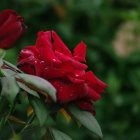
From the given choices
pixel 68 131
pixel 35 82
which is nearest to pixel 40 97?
pixel 35 82

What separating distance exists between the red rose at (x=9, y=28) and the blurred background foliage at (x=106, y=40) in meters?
2.18

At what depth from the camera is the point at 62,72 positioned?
110cm

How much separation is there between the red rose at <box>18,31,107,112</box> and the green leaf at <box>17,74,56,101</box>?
0.19 feet

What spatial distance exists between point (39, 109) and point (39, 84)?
0.05 meters

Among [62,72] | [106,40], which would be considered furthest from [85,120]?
[106,40]

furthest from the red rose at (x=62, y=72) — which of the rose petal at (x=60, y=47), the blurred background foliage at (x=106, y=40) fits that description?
the blurred background foliage at (x=106, y=40)

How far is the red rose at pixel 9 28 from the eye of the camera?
3.76 ft

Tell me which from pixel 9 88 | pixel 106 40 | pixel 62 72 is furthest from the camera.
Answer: pixel 106 40

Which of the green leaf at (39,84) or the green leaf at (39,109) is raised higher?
the green leaf at (39,84)

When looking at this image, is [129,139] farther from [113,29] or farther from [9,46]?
[9,46]

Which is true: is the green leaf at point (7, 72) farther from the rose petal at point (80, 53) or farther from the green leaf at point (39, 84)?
the rose petal at point (80, 53)

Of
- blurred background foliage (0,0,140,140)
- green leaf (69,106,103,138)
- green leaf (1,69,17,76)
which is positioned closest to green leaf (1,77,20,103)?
green leaf (1,69,17,76)

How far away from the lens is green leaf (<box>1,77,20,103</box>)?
3.25 feet

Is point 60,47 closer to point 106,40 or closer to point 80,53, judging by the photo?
point 80,53
